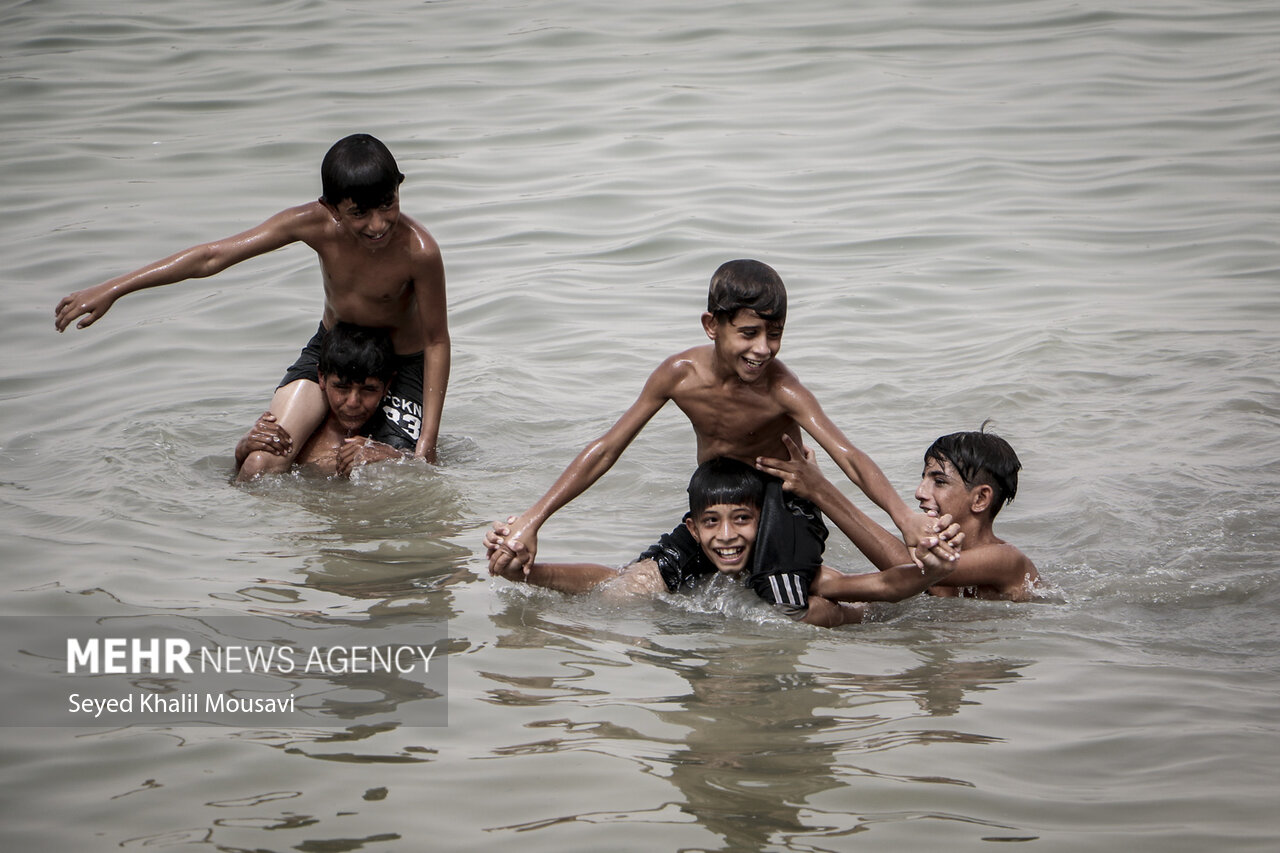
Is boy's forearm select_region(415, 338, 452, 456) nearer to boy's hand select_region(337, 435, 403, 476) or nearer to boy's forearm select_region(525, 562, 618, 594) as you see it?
boy's hand select_region(337, 435, 403, 476)

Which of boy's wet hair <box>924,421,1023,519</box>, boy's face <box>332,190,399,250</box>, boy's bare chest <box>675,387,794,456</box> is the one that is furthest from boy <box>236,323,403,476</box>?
boy's wet hair <box>924,421,1023,519</box>

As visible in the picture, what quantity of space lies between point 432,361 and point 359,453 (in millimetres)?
561

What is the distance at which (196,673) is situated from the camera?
3.92 meters

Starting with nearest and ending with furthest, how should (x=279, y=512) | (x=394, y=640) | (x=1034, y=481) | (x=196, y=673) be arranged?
(x=196, y=673)
(x=394, y=640)
(x=279, y=512)
(x=1034, y=481)

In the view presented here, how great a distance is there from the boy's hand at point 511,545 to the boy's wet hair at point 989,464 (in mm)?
1727

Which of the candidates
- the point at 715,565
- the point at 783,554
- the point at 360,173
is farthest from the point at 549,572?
the point at 360,173

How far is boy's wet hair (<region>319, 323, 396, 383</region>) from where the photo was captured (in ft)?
20.4

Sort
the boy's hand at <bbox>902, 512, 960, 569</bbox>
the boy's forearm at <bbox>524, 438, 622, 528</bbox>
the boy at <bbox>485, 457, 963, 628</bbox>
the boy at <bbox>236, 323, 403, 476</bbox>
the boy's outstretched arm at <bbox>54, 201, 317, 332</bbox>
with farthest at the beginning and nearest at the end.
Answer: the boy at <bbox>236, 323, 403, 476</bbox> → the boy's outstretched arm at <bbox>54, 201, 317, 332</bbox> → the boy's forearm at <bbox>524, 438, 622, 528</bbox> → the boy at <bbox>485, 457, 963, 628</bbox> → the boy's hand at <bbox>902, 512, 960, 569</bbox>

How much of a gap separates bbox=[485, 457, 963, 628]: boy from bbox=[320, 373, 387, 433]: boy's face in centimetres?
176

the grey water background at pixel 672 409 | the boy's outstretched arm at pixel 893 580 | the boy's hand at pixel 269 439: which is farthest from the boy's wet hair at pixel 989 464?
the boy's hand at pixel 269 439

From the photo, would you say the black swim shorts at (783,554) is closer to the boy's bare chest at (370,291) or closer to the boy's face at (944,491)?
the boy's face at (944,491)

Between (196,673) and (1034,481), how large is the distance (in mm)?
4139

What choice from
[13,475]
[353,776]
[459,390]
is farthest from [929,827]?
[459,390]

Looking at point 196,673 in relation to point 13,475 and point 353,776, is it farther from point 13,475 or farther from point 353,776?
point 13,475
